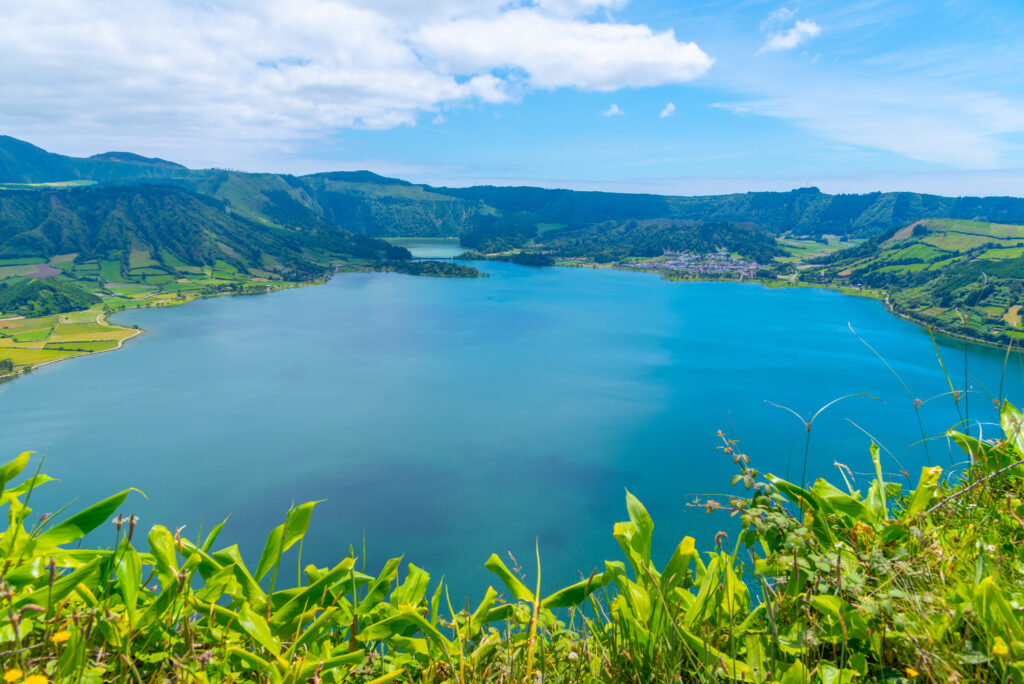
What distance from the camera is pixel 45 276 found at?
102 metres

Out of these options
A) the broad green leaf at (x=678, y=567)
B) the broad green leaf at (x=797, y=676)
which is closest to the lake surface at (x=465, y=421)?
the broad green leaf at (x=678, y=567)

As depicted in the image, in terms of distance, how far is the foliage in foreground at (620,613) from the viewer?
1.12m

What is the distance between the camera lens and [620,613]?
1.34 metres

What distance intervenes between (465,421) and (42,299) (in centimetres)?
8736

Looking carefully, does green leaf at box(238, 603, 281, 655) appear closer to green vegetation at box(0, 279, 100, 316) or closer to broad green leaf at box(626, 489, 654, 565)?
broad green leaf at box(626, 489, 654, 565)

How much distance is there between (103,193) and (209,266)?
62911mm

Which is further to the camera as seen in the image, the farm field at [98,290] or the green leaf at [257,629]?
the farm field at [98,290]

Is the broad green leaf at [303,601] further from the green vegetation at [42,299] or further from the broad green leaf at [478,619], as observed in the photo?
the green vegetation at [42,299]

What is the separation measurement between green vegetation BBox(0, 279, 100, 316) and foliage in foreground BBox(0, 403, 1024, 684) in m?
107

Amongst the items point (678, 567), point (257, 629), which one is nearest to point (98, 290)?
point (257, 629)

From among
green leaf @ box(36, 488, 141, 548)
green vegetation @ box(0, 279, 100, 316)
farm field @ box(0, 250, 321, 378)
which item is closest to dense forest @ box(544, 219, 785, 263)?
farm field @ box(0, 250, 321, 378)

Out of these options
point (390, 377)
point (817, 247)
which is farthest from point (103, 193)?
point (817, 247)

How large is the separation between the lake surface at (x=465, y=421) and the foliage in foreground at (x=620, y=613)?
7.32m

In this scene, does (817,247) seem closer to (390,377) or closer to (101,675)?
(390,377)
